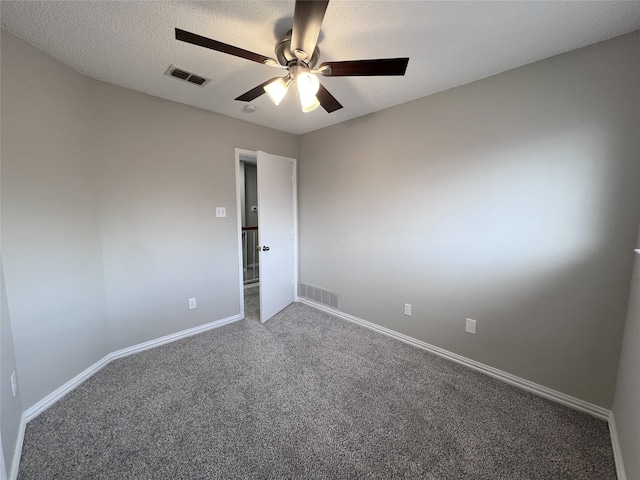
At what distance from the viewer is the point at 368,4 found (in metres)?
1.34

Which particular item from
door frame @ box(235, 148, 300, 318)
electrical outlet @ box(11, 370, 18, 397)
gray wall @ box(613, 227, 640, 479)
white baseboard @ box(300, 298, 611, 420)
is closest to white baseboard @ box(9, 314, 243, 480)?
electrical outlet @ box(11, 370, 18, 397)

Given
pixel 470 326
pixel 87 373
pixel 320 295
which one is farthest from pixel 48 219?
pixel 470 326

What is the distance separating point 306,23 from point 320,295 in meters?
3.00

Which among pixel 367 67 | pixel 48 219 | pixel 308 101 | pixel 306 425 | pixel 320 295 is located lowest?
pixel 306 425

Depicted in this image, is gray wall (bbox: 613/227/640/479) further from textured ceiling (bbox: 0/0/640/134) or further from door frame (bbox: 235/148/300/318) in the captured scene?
door frame (bbox: 235/148/300/318)

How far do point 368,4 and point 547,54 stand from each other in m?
1.37

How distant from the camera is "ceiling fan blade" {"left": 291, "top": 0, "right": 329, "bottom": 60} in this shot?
100 cm

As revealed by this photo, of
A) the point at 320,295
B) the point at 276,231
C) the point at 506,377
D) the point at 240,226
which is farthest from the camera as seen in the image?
the point at 320,295

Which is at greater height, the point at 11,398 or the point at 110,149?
the point at 110,149

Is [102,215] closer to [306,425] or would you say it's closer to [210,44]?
[210,44]

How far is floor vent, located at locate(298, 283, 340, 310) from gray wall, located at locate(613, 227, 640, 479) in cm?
241

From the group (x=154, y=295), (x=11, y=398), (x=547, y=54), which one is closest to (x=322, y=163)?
(x=547, y=54)

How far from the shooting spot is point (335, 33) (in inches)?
61.1

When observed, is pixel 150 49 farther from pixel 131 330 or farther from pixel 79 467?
pixel 79 467
